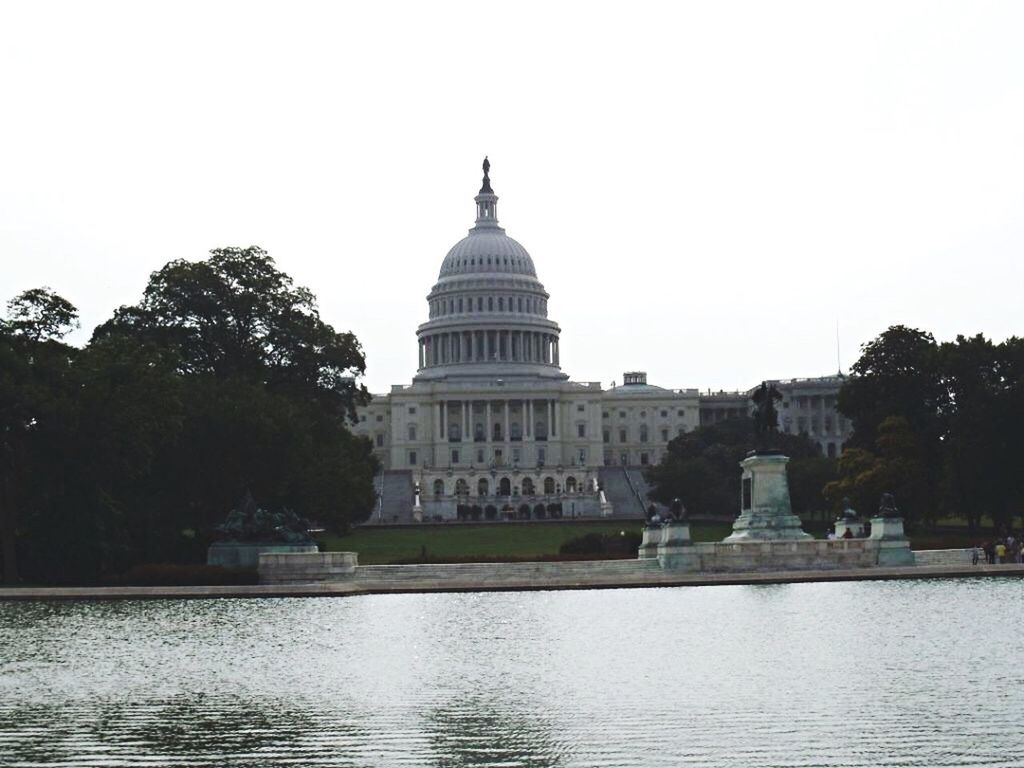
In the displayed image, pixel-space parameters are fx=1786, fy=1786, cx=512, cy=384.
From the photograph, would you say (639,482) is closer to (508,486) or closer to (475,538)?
(508,486)

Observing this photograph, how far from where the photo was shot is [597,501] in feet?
510

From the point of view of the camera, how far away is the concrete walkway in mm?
48188

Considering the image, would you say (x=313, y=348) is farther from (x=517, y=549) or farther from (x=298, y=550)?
(x=298, y=550)

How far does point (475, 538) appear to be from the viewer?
9862 centimetres

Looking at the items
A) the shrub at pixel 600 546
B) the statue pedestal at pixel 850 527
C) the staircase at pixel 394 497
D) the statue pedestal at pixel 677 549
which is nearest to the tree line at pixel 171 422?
the shrub at pixel 600 546

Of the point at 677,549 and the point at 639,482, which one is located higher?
the point at 639,482

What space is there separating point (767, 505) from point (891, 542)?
247 inches

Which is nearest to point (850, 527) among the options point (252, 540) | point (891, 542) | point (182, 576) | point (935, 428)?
point (891, 542)

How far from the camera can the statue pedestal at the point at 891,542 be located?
56.1 meters

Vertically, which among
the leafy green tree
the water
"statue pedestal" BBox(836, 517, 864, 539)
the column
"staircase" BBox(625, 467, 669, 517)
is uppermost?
the column

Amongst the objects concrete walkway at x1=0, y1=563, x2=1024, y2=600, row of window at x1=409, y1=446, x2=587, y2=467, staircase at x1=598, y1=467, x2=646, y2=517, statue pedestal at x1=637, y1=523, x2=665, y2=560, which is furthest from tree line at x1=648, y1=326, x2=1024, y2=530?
row of window at x1=409, y1=446, x2=587, y2=467

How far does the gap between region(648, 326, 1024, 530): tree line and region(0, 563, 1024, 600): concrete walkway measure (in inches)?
811

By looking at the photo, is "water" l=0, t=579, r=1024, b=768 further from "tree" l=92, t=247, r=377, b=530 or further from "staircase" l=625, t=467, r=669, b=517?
"staircase" l=625, t=467, r=669, b=517

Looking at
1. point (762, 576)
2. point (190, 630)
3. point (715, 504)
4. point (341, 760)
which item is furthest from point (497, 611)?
point (715, 504)
